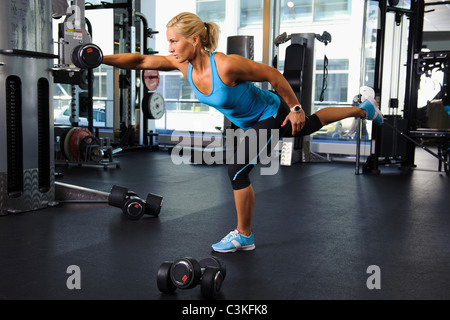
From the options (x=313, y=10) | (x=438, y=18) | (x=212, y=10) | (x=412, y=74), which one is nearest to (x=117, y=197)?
(x=412, y=74)

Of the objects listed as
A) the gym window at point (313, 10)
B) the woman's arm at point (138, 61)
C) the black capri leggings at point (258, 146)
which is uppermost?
the gym window at point (313, 10)

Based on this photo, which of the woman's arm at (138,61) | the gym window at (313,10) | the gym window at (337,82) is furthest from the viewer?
the gym window at (337,82)

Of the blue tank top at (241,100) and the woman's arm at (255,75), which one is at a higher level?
the woman's arm at (255,75)

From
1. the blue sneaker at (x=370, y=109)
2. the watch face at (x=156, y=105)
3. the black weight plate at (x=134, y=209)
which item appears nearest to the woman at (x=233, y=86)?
the blue sneaker at (x=370, y=109)

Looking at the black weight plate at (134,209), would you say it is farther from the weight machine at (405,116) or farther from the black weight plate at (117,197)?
the weight machine at (405,116)

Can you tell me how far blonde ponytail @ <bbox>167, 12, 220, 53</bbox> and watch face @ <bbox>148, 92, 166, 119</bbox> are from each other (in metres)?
4.93

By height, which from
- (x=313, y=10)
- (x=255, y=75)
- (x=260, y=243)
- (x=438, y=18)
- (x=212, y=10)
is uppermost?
(x=438, y=18)

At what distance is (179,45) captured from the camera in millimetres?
1993

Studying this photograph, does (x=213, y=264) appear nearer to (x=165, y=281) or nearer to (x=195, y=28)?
(x=165, y=281)

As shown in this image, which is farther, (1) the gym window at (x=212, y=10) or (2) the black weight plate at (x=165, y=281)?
(1) the gym window at (x=212, y=10)

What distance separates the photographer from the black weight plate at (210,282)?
1.68m

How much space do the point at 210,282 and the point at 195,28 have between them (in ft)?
3.52

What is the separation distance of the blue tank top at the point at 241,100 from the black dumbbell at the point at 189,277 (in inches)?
29.5
